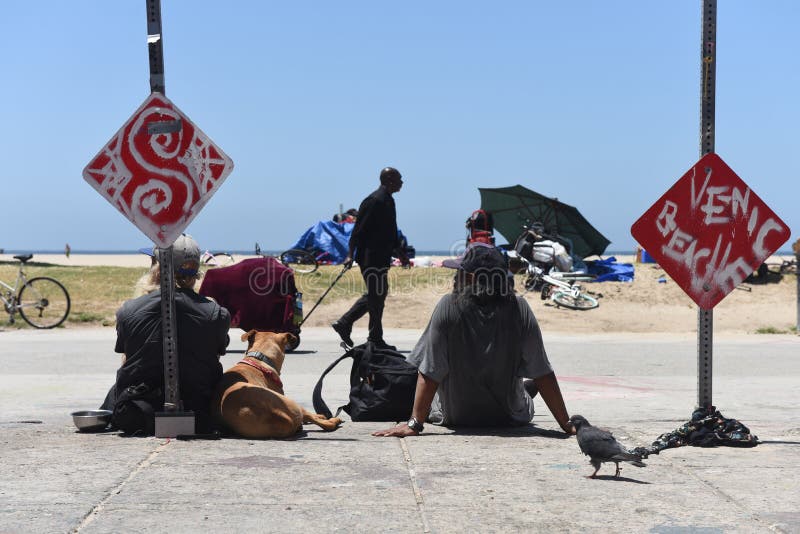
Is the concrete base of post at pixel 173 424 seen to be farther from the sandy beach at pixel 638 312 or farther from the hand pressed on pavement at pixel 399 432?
the sandy beach at pixel 638 312

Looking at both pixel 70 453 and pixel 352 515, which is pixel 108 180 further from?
pixel 352 515

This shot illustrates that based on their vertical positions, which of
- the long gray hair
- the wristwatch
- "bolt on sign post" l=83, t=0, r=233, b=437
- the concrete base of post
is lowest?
the wristwatch

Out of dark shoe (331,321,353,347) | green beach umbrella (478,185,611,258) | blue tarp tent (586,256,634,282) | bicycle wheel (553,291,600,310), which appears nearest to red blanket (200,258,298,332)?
dark shoe (331,321,353,347)

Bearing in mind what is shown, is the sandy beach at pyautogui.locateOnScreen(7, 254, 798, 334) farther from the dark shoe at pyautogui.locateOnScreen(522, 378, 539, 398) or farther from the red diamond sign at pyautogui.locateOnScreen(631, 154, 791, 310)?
the red diamond sign at pyautogui.locateOnScreen(631, 154, 791, 310)

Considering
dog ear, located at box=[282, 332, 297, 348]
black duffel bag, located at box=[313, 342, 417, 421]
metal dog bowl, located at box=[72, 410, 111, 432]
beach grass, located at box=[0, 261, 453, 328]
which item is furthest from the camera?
beach grass, located at box=[0, 261, 453, 328]

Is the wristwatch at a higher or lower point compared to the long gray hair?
lower

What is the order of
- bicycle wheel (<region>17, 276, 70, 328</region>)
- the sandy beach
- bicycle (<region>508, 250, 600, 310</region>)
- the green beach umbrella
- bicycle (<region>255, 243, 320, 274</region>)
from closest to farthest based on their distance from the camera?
bicycle wheel (<region>17, 276, 70, 328</region>), the sandy beach, bicycle (<region>508, 250, 600, 310</region>), bicycle (<region>255, 243, 320, 274</region>), the green beach umbrella

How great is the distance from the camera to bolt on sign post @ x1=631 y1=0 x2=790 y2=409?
7020 mm

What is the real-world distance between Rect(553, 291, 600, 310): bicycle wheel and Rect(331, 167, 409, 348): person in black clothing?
31.1 feet

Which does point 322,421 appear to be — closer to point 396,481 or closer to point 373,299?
point 396,481

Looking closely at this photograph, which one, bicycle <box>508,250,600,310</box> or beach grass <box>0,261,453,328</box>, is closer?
beach grass <box>0,261,453,328</box>

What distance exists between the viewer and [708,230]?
7.07 metres

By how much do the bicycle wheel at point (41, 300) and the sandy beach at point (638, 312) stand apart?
14.7 ft

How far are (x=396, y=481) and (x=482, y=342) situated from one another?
1735 mm
